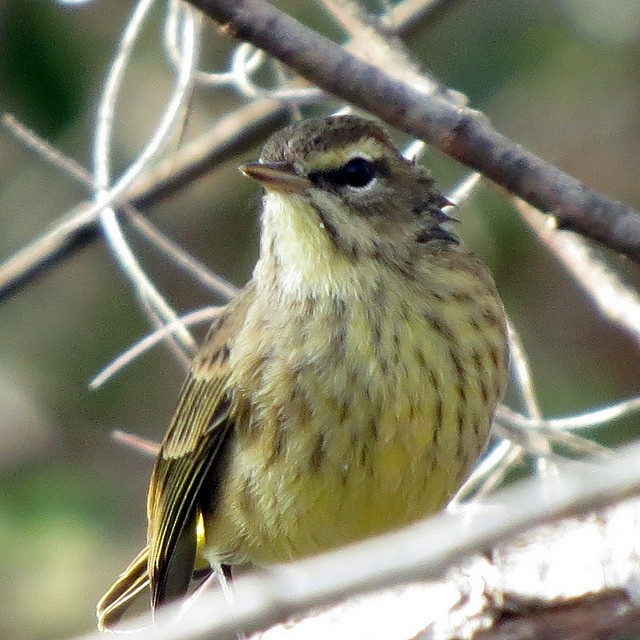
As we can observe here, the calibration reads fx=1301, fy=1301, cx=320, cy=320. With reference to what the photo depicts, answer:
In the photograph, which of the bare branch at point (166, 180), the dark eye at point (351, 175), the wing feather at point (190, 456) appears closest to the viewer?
the dark eye at point (351, 175)

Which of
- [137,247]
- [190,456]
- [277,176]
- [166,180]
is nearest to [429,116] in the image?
[277,176]

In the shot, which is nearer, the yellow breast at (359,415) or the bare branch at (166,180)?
the yellow breast at (359,415)

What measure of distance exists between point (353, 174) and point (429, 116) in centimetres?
95

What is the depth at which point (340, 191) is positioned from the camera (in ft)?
11.0

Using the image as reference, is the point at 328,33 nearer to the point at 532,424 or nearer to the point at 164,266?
the point at 164,266

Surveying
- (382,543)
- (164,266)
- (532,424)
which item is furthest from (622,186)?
(382,543)

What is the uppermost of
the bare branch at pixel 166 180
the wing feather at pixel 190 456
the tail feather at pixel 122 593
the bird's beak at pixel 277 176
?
the bare branch at pixel 166 180

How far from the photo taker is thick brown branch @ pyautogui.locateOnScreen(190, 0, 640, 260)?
7.83 ft

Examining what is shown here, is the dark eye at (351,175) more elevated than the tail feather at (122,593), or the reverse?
the dark eye at (351,175)

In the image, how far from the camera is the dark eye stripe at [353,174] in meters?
3.31

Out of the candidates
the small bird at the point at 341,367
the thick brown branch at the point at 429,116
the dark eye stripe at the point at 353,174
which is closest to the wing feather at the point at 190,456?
the small bird at the point at 341,367

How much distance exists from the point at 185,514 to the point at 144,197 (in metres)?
1.46

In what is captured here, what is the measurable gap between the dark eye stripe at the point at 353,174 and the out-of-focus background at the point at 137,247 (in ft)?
6.60

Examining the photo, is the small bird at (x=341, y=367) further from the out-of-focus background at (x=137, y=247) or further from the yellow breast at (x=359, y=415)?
the out-of-focus background at (x=137, y=247)
